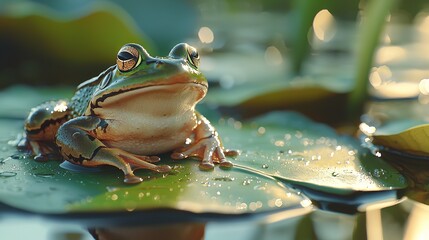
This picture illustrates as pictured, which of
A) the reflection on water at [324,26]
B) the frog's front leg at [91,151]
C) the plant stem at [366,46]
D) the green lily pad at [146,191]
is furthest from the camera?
the reflection on water at [324,26]

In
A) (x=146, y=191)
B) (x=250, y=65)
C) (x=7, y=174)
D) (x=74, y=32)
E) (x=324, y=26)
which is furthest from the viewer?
(x=324, y=26)

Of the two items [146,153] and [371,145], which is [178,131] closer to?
[146,153]

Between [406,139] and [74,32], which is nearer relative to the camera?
[406,139]

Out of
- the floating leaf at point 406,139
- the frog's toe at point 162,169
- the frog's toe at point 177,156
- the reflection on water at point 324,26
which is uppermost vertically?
the reflection on water at point 324,26

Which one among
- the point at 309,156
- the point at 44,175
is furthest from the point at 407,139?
the point at 44,175

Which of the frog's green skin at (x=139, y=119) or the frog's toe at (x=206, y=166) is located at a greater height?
the frog's green skin at (x=139, y=119)

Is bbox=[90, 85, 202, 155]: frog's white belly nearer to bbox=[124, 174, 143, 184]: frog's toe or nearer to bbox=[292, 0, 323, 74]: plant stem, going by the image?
bbox=[124, 174, 143, 184]: frog's toe

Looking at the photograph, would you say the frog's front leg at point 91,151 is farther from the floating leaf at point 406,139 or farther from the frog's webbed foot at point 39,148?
the floating leaf at point 406,139

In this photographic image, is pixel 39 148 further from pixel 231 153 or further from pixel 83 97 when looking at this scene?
pixel 231 153

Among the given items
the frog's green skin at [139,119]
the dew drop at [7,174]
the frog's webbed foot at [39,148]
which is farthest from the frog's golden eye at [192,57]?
the dew drop at [7,174]
